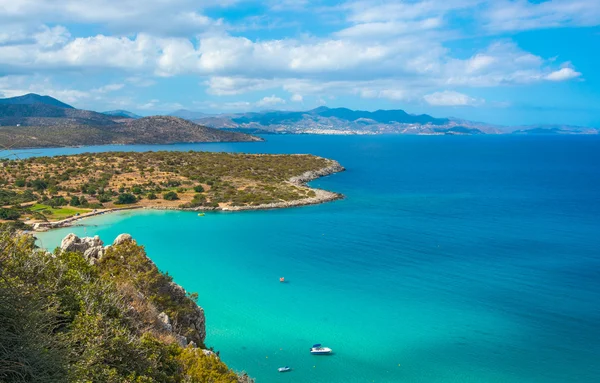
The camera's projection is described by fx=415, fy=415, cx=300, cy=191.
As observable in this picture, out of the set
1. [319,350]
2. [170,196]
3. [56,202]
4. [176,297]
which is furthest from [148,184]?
[319,350]

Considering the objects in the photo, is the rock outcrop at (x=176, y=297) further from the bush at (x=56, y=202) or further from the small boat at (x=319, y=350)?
the bush at (x=56, y=202)

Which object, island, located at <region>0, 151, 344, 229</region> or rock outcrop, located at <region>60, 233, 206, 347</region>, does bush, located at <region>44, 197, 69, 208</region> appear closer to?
island, located at <region>0, 151, 344, 229</region>

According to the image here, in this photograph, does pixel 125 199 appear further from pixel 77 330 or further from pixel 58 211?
pixel 77 330

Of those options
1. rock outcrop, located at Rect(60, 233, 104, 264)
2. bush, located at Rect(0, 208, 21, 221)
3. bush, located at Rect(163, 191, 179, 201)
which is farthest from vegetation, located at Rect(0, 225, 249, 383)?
bush, located at Rect(163, 191, 179, 201)

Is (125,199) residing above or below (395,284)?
above

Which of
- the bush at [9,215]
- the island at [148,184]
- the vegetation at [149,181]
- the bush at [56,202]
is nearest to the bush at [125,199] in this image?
the vegetation at [149,181]

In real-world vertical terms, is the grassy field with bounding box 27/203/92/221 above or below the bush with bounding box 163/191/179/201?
below
